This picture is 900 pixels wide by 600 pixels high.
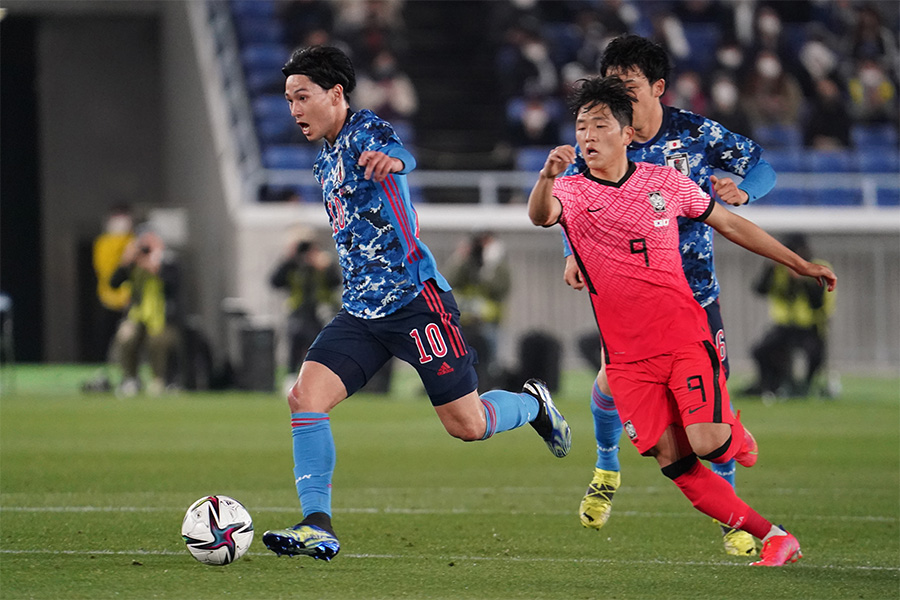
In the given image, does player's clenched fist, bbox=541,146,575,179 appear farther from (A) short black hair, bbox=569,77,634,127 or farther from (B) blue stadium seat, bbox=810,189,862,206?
(B) blue stadium seat, bbox=810,189,862,206

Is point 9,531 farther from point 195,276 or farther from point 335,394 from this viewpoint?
point 195,276

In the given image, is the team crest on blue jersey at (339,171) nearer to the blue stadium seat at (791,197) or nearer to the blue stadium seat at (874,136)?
the blue stadium seat at (791,197)

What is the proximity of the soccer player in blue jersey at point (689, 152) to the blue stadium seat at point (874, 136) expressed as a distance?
1834cm

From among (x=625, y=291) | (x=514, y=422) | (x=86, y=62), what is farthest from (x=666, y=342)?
(x=86, y=62)

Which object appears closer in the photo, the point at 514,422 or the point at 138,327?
the point at 514,422

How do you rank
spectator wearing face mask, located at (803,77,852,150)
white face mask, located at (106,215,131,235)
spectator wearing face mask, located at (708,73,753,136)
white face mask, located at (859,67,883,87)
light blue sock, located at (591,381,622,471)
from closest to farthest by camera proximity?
light blue sock, located at (591,381,622,471)
white face mask, located at (106,215,131,235)
spectator wearing face mask, located at (708,73,753,136)
spectator wearing face mask, located at (803,77,852,150)
white face mask, located at (859,67,883,87)

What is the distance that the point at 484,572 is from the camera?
589cm

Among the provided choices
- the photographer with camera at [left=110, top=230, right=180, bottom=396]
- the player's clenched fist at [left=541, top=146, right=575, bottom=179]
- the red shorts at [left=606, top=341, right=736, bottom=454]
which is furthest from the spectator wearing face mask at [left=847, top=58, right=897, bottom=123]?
the player's clenched fist at [left=541, top=146, right=575, bottom=179]

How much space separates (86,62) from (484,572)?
2140 cm

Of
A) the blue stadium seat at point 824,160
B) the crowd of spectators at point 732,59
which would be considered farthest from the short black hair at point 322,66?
the blue stadium seat at point 824,160

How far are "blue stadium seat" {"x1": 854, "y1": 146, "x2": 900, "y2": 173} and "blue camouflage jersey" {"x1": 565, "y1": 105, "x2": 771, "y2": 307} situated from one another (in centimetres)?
1756

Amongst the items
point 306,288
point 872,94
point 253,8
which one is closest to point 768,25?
point 872,94

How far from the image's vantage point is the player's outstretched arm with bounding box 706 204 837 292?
232 inches

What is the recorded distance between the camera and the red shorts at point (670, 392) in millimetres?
5805
